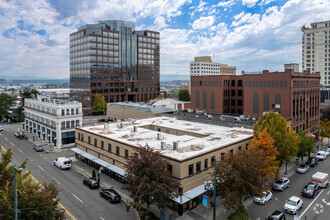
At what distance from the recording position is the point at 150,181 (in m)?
27.4

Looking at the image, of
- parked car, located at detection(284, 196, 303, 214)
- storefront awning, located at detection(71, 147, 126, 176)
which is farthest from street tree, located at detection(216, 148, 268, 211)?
storefront awning, located at detection(71, 147, 126, 176)

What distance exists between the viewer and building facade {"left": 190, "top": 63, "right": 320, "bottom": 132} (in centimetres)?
6269

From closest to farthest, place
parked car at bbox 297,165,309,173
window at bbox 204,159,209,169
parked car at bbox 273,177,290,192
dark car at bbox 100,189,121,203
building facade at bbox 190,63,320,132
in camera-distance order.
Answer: dark car at bbox 100,189,121,203 → window at bbox 204,159,209,169 → parked car at bbox 273,177,290,192 → parked car at bbox 297,165,309,173 → building facade at bbox 190,63,320,132

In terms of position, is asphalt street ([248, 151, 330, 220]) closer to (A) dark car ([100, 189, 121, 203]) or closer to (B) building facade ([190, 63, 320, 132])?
(A) dark car ([100, 189, 121, 203])

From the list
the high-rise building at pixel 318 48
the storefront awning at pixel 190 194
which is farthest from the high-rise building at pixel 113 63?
the storefront awning at pixel 190 194

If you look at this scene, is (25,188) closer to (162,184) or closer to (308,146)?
(162,184)

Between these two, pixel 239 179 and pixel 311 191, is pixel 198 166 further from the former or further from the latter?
pixel 311 191

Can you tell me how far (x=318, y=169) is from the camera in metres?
48.1

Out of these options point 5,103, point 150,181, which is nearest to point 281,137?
point 150,181

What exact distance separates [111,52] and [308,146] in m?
112

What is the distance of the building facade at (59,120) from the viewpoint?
63.8 metres

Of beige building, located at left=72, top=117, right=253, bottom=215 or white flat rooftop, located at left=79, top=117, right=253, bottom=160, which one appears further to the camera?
white flat rooftop, located at left=79, top=117, right=253, bottom=160

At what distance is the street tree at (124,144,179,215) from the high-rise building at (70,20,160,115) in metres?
104

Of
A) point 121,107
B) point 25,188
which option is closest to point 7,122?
point 121,107
